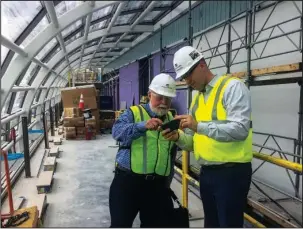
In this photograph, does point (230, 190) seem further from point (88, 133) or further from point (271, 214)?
point (88, 133)

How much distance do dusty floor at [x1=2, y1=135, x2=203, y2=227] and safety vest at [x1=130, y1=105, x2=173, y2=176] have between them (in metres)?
1.75

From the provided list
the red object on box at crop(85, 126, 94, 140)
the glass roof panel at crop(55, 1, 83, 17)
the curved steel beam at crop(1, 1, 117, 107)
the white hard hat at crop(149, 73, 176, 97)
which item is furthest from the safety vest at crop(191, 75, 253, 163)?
the red object on box at crop(85, 126, 94, 140)

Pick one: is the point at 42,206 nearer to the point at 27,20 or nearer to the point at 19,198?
the point at 19,198

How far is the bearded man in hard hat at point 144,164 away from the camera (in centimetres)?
239

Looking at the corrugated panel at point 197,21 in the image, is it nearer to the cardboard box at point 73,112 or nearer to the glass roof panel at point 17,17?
the glass roof panel at point 17,17

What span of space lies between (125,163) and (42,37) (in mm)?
3495

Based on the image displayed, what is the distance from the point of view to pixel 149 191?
Answer: 2.49 metres

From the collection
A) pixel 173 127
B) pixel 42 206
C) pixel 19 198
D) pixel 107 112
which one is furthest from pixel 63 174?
pixel 107 112

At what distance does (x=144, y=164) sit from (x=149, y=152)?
0.11 metres

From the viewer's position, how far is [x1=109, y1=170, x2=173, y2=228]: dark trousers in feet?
7.91

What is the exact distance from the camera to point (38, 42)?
16.4 feet

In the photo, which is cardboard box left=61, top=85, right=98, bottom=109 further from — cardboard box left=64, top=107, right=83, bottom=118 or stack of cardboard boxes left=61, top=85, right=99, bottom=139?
cardboard box left=64, top=107, right=83, bottom=118

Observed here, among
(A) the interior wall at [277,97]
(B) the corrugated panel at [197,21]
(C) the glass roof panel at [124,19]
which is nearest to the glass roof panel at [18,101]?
(C) the glass roof panel at [124,19]

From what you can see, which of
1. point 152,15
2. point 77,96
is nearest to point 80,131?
point 77,96
